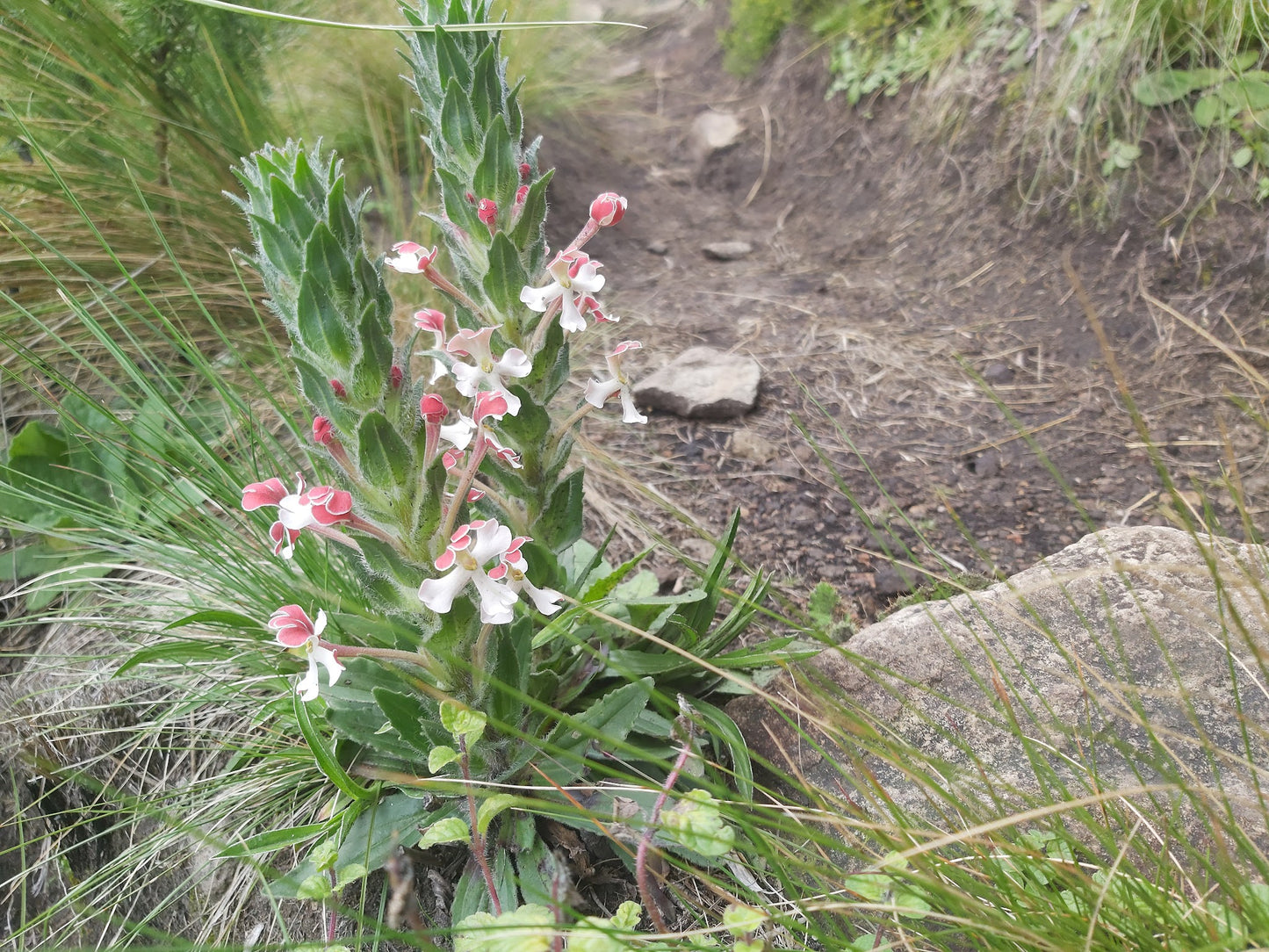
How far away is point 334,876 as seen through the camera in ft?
5.42

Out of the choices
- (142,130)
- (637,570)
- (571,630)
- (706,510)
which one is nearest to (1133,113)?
(706,510)

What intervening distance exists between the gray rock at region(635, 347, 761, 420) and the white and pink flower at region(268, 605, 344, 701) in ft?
7.75

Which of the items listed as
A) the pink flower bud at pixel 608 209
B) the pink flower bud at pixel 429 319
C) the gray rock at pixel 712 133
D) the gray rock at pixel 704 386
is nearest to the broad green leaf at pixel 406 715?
the pink flower bud at pixel 429 319

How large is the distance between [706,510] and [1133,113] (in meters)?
3.07

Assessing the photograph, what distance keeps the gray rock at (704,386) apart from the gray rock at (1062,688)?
1.46 meters

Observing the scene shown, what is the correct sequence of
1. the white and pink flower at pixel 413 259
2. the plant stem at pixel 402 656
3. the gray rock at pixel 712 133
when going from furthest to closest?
the gray rock at pixel 712 133
the white and pink flower at pixel 413 259
the plant stem at pixel 402 656

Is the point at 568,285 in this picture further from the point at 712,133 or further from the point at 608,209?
the point at 712,133

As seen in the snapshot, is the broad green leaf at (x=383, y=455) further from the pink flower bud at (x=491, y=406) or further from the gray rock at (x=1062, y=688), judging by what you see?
the gray rock at (x=1062, y=688)

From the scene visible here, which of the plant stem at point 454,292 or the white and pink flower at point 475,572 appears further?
the plant stem at point 454,292

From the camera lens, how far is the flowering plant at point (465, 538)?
4.35 ft

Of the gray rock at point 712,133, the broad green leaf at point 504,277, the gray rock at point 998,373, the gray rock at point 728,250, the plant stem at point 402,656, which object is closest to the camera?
the plant stem at point 402,656

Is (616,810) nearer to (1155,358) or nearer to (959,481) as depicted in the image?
(959,481)

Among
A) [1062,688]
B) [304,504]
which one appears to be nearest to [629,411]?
[304,504]

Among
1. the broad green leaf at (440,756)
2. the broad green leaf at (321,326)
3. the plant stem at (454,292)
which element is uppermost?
the broad green leaf at (321,326)
